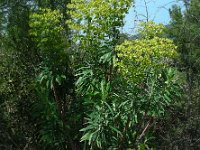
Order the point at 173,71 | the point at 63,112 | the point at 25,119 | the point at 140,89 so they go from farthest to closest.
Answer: the point at 25,119 → the point at 63,112 → the point at 173,71 → the point at 140,89

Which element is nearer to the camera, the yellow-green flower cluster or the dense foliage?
the yellow-green flower cluster

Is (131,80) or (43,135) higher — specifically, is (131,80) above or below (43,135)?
above

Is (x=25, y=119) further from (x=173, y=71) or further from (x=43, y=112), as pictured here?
(x=173, y=71)

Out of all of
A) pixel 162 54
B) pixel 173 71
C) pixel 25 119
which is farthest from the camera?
pixel 25 119

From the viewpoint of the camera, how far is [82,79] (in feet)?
24.8

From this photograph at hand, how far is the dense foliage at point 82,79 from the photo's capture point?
7.01 m

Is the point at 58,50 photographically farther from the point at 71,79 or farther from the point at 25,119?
the point at 25,119

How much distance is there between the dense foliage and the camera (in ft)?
23.0

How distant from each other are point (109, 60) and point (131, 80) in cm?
72

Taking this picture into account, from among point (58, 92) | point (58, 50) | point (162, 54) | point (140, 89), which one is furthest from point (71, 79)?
point (162, 54)

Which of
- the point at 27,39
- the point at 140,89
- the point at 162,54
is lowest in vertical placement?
the point at 140,89

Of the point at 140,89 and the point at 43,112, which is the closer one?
the point at 140,89

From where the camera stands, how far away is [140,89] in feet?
23.2

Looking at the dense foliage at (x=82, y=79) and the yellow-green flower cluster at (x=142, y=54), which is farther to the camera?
the dense foliage at (x=82, y=79)
